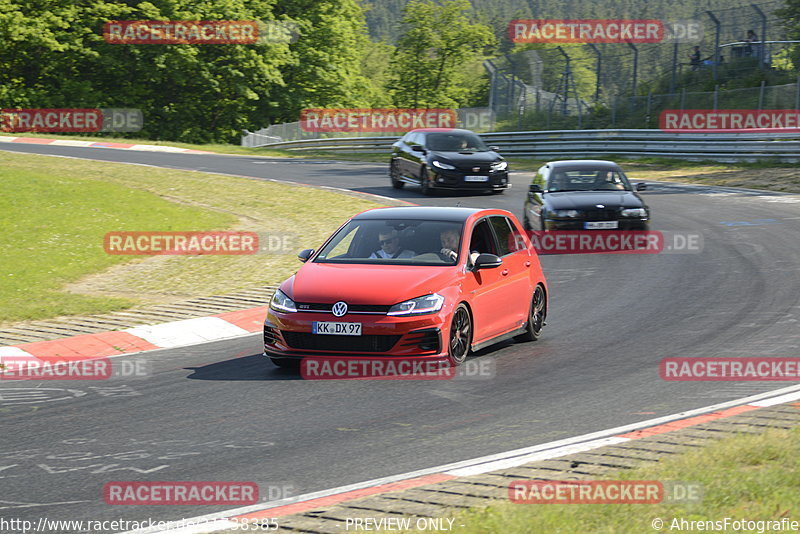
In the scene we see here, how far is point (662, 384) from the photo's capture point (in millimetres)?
9203

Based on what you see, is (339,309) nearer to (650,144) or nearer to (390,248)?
(390,248)

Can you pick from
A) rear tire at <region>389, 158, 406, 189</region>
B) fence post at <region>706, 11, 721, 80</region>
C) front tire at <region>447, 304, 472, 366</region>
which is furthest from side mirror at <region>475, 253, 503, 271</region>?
fence post at <region>706, 11, 721, 80</region>

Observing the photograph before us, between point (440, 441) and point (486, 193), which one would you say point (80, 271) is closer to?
point (440, 441)

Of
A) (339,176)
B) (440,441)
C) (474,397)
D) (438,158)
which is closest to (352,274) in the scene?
(474,397)

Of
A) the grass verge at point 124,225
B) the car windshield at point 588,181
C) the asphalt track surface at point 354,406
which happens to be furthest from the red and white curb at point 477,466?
the car windshield at point 588,181

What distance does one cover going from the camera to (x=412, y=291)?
960cm

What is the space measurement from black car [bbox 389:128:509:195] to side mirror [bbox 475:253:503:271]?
16.7 metres

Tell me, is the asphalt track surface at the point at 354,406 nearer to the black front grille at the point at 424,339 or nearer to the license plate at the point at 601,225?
the black front grille at the point at 424,339

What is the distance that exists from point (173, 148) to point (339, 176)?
1448cm

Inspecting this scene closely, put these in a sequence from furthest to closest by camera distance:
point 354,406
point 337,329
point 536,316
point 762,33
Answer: point 762,33 → point 536,316 → point 337,329 → point 354,406

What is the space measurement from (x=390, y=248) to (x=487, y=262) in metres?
0.97

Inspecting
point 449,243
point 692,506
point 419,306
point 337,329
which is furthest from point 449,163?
point 692,506

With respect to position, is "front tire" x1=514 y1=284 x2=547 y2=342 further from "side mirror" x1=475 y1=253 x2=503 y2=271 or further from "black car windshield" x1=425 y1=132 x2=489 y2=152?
"black car windshield" x1=425 y1=132 x2=489 y2=152

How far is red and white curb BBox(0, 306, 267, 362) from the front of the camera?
35.9 feet
